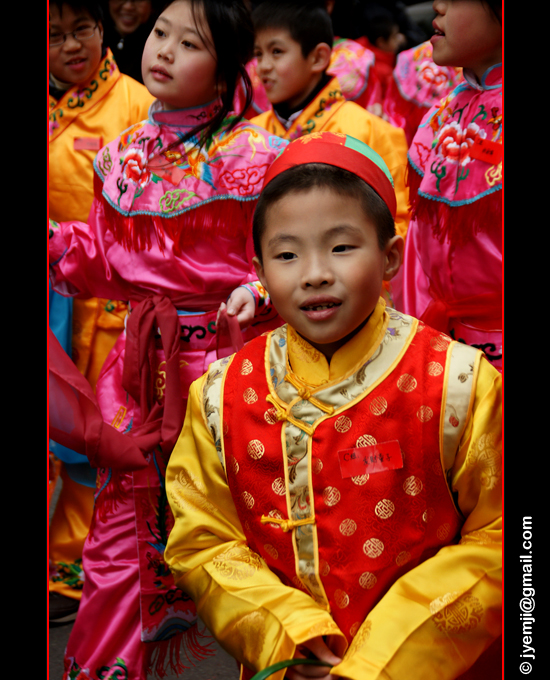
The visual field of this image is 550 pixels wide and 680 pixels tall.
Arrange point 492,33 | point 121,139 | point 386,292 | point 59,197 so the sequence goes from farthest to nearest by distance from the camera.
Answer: point 59,197 < point 386,292 < point 121,139 < point 492,33

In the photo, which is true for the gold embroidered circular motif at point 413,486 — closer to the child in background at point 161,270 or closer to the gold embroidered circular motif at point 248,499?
the gold embroidered circular motif at point 248,499

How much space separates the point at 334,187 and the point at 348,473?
1.72ft

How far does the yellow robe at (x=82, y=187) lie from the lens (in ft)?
10.1

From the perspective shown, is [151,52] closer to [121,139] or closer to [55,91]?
[121,139]

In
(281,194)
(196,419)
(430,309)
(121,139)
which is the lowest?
(196,419)

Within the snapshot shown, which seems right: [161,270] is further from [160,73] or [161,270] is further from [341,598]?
[341,598]

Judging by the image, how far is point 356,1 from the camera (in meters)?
4.79

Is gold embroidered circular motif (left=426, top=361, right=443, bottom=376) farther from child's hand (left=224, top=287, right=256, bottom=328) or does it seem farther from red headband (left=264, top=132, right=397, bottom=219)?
child's hand (left=224, top=287, right=256, bottom=328)

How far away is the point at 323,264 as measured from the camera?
1460 mm

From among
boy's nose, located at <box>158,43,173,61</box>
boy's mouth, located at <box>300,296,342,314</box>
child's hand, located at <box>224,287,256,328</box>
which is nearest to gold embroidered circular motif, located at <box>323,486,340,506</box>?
boy's mouth, located at <box>300,296,342,314</box>

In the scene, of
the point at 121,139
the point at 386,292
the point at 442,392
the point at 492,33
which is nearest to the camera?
the point at 442,392

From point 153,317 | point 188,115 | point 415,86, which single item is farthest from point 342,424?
point 415,86

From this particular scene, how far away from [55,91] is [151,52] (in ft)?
4.13
